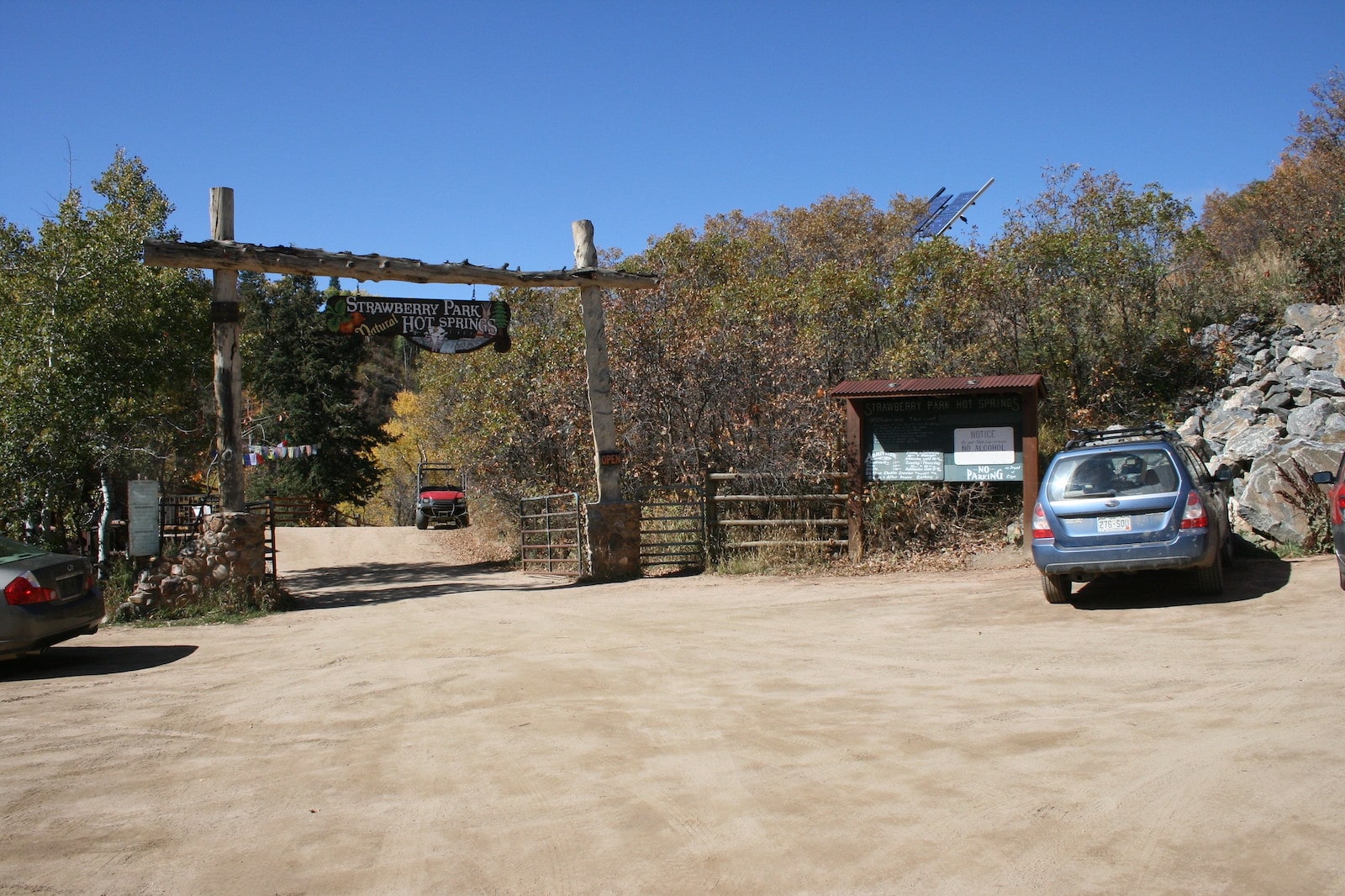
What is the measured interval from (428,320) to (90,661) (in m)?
7.14

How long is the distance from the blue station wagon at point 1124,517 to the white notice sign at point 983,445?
3916mm

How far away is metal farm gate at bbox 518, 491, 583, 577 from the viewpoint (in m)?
17.2

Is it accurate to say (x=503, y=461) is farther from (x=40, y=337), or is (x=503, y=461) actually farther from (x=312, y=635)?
(x=312, y=635)

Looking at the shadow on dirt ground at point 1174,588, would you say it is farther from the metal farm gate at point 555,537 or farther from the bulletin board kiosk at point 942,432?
the metal farm gate at point 555,537

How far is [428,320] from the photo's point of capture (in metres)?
15.7

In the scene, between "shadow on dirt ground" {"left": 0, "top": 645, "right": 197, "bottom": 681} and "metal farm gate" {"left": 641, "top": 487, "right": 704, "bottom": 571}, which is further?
"metal farm gate" {"left": 641, "top": 487, "right": 704, "bottom": 571}

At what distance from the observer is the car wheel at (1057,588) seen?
10441 mm

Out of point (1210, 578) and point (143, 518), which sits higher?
point (143, 518)

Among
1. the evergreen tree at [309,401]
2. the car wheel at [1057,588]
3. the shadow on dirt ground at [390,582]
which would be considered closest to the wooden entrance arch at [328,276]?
the shadow on dirt ground at [390,582]

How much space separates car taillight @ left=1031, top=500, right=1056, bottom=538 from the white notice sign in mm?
4269

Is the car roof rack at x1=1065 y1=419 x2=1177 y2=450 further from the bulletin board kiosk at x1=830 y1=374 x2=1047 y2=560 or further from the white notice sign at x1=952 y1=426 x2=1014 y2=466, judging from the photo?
the white notice sign at x1=952 y1=426 x2=1014 y2=466

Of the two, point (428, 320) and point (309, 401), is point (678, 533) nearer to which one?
point (428, 320)

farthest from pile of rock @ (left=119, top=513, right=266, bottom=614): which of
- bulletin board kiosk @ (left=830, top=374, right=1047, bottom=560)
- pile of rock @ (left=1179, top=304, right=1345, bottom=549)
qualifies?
pile of rock @ (left=1179, top=304, right=1345, bottom=549)

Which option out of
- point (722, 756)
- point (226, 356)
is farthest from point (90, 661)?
point (722, 756)
